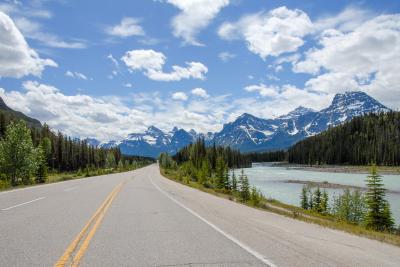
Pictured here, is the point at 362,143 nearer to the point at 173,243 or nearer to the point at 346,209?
the point at 346,209

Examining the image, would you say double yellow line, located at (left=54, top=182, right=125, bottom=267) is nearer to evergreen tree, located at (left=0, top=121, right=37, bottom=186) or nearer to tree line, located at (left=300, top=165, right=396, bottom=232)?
tree line, located at (left=300, top=165, right=396, bottom=232)

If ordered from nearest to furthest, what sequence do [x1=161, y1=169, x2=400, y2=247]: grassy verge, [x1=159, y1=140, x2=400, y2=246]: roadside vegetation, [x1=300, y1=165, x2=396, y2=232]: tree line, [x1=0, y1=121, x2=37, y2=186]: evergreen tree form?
[x1=161, y1=169, x2=400, y2=247]: grassy verge < [x1=159, y1=140, x2=400, y2=246]: roadside vegetation < [x1=300, y1=165, x2=396, y2=232]: tree line < [x1=0, y1=121, x2=37, y2=186]: evergreen tree

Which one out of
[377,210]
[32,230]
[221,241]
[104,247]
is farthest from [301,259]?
[377,210]

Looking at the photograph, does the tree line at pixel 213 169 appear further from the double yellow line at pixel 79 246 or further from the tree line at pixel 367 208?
the double yellow line at pixel 79 246

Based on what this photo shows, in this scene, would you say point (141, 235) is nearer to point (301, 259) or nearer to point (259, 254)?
point (259, 254)

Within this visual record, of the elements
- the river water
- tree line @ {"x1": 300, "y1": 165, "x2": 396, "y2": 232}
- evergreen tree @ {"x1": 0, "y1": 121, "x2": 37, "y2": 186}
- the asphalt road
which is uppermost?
evergreen tree @ {"x1": 0, "y1": 121, "x2": 37, "y2": 186}

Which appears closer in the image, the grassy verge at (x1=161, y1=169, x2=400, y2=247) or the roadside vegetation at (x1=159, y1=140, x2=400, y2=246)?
the grassy verge at (x1=161, y1=169, x2=400, y2=247)

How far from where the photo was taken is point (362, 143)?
16388 centimetres

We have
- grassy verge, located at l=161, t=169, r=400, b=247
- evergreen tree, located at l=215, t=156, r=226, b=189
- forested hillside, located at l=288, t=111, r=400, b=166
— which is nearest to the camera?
grassy verge, located at l=161, t=169, r=400, b=247

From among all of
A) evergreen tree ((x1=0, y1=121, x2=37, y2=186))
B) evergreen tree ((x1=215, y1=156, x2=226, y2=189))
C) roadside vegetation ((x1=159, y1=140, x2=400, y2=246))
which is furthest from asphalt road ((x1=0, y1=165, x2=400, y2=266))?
evergreen tree ((x1=0, y1=121, x2=37, y2=186))

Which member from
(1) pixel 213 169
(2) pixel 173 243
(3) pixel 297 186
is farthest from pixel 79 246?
(1) pixel 213 169

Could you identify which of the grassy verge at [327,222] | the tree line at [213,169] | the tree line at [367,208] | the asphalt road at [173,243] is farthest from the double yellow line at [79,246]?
the tree line at [367,208]

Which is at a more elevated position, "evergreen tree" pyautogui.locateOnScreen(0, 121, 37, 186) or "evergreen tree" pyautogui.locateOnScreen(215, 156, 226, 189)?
"evergreen tree" pyautogui.locateOnScreen(0, 121, 37, 186)

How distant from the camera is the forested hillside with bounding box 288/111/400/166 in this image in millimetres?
142875
